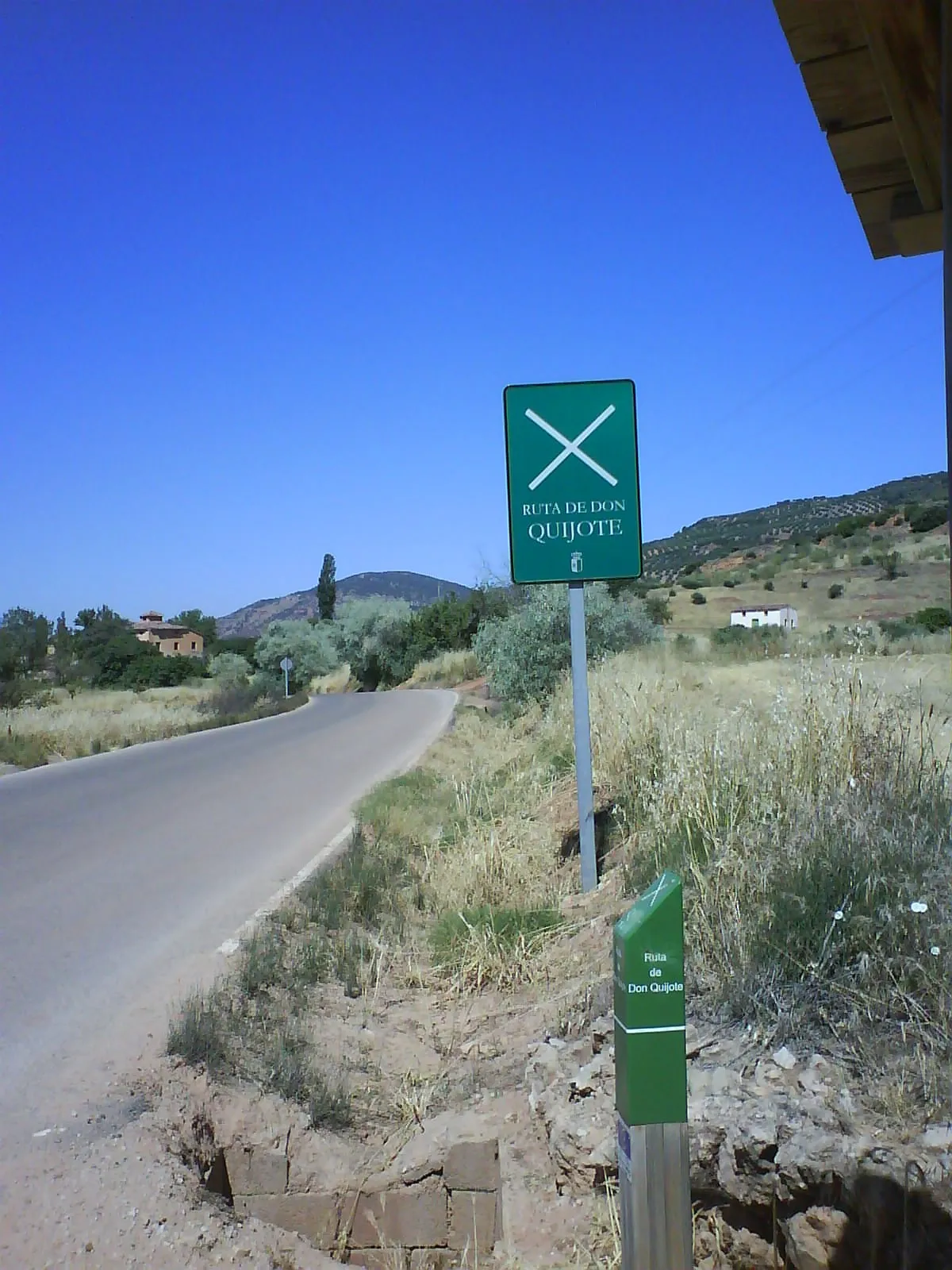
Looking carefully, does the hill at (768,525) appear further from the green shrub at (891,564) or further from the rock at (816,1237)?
the rock at (816,1237)

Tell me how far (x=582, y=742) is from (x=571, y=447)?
1.81 metres

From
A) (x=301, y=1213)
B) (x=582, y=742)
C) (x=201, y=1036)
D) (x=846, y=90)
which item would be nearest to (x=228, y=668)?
(x=582, y=742)

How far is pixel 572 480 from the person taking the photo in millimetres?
6898

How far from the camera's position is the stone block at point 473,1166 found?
4.22 m

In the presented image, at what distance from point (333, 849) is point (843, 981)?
6597mm

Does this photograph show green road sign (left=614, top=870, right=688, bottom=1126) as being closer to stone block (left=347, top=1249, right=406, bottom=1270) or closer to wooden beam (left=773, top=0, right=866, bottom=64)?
wooden beam (left=773, top=0, right=866, bottom=64)

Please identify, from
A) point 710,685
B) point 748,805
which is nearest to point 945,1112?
point 748,805

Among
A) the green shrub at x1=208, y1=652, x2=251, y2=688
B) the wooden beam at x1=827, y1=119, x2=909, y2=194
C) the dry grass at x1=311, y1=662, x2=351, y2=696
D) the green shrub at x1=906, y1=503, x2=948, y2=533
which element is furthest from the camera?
the dry grass at x1=311, y1=662, x2=351, y2=696

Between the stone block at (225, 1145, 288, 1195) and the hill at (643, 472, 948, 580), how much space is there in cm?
4495

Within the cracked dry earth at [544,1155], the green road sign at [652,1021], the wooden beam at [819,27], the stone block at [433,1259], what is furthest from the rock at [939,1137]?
the wooden beam at [819,27]

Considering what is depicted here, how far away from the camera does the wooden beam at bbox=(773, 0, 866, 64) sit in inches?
91.7

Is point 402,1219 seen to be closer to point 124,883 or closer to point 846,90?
point 846,90

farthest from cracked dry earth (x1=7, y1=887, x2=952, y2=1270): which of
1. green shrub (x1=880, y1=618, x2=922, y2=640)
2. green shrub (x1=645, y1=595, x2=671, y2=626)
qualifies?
green shrub (x1=645, y1=595, x2=671, y2=626)

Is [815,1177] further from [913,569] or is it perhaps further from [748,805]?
[913,569]
